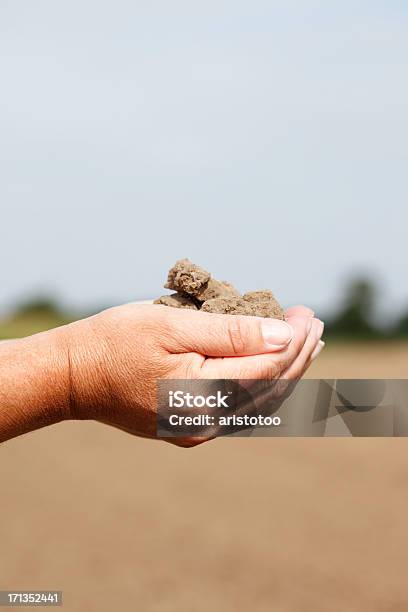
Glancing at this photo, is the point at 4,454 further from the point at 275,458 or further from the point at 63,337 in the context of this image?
the point at 63,337

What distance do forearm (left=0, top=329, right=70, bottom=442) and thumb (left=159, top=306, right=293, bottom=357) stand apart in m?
0.45

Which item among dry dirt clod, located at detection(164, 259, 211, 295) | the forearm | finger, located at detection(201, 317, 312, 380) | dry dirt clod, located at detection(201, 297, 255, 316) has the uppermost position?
dry dirt clod, located at detection(164, 259, 211, 295)

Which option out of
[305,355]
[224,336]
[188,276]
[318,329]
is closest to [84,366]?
[224,336]

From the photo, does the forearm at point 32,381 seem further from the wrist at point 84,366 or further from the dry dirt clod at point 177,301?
the dry dirt clod at point 177,301

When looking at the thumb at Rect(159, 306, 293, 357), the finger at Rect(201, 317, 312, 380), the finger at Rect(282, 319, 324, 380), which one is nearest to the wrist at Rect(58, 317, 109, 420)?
the thumb at Rect(159, 306, 293, 357)

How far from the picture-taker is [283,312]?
379cm

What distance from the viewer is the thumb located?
3242mm

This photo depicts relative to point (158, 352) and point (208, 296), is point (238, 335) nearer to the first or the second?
point (158, 352)

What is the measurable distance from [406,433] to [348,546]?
4.26m

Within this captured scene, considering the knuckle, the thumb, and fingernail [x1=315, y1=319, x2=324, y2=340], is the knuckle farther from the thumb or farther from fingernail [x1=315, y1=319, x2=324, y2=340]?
fingernail [x1=315, y1=319, x2=324, y2=340]

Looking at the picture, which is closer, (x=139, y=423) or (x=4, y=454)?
(x=139, y=423)

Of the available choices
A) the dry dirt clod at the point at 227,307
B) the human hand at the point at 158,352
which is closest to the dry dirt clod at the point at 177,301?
the dry dirt clod at the point at 227,307

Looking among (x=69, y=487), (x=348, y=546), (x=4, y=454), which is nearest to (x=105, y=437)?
(x=4, y=454)

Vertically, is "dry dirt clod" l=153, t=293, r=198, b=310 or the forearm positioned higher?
"dry dirt clod" l=153, t=293, r=198, b=310
